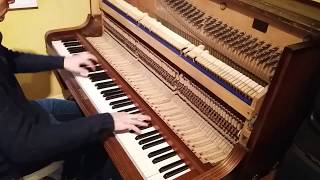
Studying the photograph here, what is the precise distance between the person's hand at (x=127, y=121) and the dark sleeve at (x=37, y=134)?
0.03 metres

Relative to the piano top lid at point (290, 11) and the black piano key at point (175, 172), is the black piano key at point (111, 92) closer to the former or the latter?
the black piano key at point (175, 172)

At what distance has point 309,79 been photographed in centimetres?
104

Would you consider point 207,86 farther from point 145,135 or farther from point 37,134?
point 37,134

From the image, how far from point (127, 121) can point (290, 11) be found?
0.79 metres

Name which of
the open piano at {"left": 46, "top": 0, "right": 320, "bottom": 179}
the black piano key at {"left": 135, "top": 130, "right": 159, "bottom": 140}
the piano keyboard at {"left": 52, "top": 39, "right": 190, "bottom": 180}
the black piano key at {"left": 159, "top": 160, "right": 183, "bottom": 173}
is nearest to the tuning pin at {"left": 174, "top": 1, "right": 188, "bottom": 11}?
the open piano at {"left": 46, "top": 0, "right": 320, "bottom": 179}

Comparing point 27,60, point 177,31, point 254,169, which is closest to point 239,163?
point 254,169

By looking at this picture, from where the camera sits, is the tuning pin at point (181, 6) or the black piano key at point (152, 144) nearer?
the black piano key at point (152, 144)

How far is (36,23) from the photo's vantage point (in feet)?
7.38

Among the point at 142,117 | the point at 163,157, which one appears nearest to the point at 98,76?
the point at 142,117

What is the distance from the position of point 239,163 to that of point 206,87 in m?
0.33

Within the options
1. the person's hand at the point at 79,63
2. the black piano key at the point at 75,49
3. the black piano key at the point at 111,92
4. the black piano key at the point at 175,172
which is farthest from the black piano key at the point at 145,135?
the black piano key at the point at 75,49

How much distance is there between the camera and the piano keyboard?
48.1 inches

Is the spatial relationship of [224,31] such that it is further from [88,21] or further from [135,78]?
[88,21]

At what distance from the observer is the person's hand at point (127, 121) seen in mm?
1354
